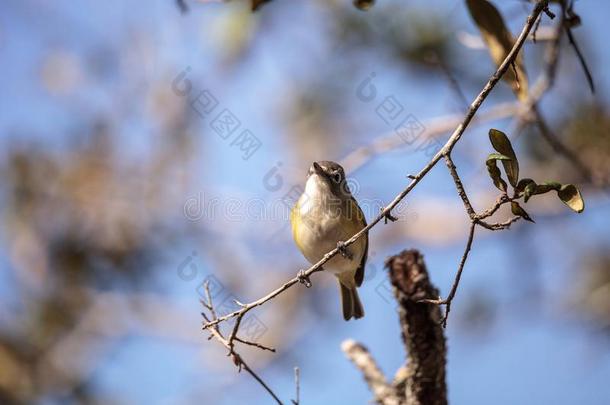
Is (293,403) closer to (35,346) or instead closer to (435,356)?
(435,356)

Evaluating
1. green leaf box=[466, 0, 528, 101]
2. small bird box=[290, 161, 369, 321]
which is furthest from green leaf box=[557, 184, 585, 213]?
small bird box=[290, 161, 369, 321]

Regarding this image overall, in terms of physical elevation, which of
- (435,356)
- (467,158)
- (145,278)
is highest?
(145,278)

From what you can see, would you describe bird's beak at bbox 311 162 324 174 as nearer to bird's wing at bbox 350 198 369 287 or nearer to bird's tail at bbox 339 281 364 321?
bird's wing at bbox 350 198 369 287

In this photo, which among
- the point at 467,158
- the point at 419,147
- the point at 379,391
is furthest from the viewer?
the point at 467,158

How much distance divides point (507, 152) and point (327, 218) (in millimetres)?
2138

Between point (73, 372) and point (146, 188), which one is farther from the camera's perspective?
point (146, 188)

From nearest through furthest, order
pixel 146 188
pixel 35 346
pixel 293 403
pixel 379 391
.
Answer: pixel 293 403
pixel 379 391
pixel 35 346
pixel 146 188

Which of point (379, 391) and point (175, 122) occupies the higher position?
point (175, 122)

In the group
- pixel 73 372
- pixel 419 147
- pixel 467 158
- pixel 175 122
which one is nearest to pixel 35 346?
pixel 73 372

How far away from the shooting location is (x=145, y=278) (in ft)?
28.4

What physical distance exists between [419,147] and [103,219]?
5.32 meters

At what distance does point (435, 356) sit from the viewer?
3.38m

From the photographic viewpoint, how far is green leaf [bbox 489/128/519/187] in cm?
218

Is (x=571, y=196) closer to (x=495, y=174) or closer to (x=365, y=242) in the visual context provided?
(x=495, y=174)
